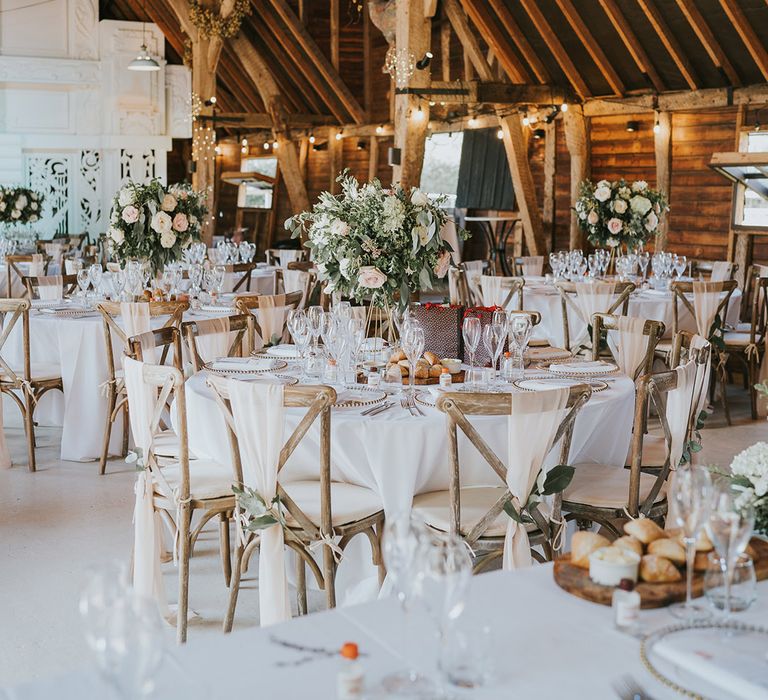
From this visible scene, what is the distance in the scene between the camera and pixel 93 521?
4965 millimetres

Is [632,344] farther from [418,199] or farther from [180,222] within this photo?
[180,222]

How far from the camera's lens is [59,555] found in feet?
14.7

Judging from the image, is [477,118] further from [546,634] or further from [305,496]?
[546,634]

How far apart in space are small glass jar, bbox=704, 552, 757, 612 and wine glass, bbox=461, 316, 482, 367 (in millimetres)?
2199

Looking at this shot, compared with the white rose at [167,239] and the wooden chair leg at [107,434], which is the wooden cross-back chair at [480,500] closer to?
the wooden chair leg at [107,434]

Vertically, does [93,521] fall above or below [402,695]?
below

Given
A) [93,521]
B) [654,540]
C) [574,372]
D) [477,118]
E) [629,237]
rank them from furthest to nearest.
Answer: [477,118], [629,237], [93,521], [574,372], [654,540]

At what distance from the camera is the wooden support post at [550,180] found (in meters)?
14.6

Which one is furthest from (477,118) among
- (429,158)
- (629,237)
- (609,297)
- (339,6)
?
(609,297)

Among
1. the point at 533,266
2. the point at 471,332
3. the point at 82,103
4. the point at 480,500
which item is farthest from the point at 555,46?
the point at 480,500

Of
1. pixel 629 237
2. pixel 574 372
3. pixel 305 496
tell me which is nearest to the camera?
pixel 305 496

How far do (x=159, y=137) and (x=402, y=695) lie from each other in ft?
40.5

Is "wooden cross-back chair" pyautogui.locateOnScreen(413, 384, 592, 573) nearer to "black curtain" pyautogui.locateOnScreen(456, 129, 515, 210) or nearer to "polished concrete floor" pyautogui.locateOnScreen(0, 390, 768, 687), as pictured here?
"polished concrete floor" pyautogui.locateOnScreen(0, 390, 768, 687)

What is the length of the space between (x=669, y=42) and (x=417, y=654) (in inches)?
440
